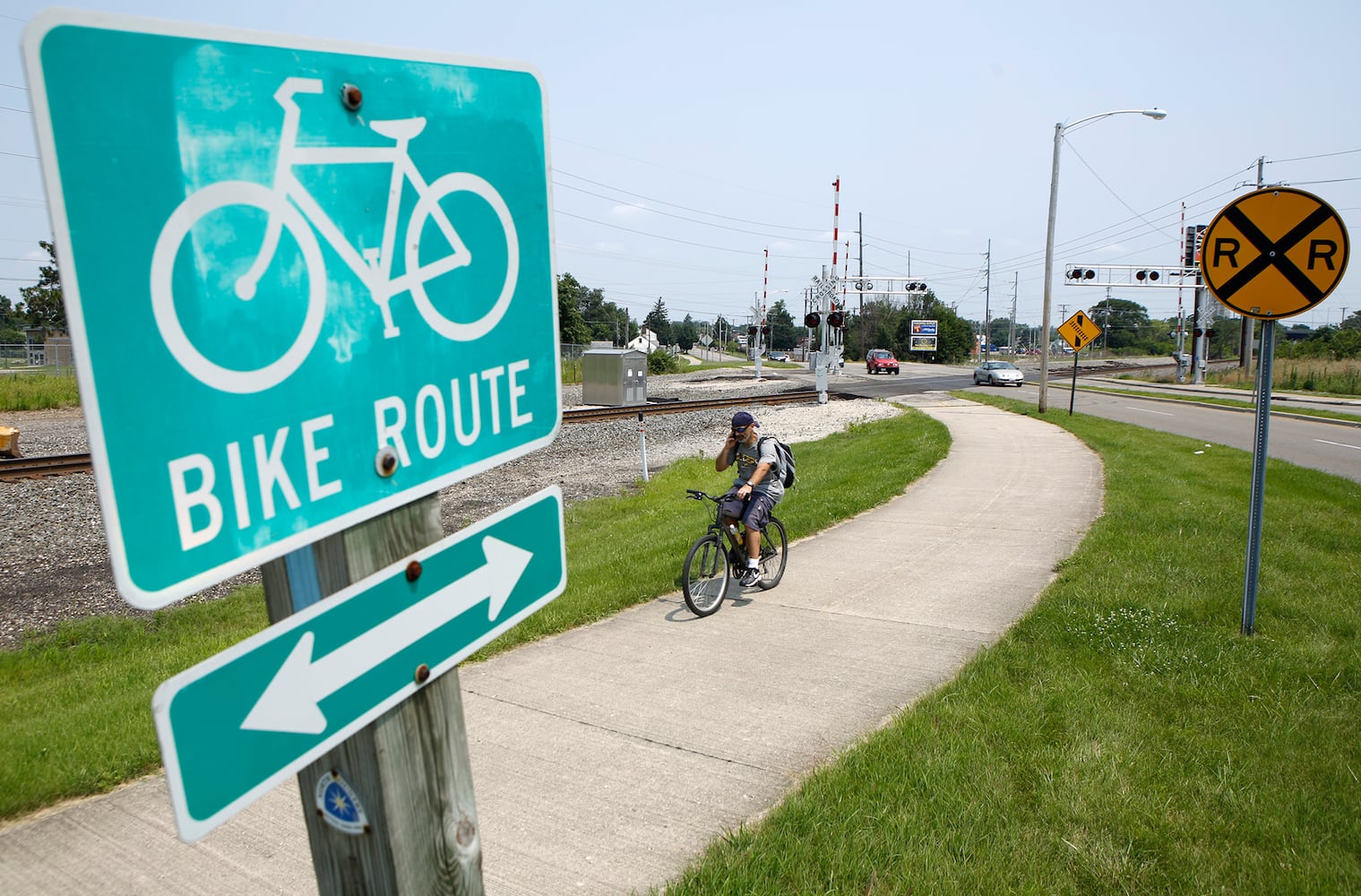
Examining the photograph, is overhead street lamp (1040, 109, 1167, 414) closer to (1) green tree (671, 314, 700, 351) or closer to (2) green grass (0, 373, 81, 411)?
(2) green grass (0, 373, 81, 411)

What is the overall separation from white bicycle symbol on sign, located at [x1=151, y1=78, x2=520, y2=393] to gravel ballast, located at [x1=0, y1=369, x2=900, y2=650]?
6266 millimetres

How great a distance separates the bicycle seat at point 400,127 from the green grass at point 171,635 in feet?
13.5

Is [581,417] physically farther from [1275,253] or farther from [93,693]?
[1275,253]

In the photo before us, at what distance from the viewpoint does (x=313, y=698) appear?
1297 millimetres

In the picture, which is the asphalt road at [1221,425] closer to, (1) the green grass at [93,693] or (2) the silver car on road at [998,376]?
(2) the silver car on road at [998,376]

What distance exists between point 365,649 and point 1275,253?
6.54m

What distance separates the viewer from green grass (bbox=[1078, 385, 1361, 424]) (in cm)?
2559

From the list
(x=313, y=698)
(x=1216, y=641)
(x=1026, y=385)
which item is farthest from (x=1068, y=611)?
(x=1026, y=385)

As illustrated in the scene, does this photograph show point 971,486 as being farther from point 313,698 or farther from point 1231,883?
point 313,698

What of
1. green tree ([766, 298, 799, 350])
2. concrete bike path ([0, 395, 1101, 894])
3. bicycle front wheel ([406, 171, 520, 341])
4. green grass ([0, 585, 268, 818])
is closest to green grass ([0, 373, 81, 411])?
green grass ([0, 585, 268, 818])

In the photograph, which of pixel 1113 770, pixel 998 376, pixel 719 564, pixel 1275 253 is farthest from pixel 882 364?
pixel 1113 770

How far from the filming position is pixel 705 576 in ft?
23.2

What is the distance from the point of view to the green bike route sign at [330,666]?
3.77 feet

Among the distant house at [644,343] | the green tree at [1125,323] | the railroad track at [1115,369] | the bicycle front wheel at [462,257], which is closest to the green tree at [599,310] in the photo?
the distant house at [644,343]
